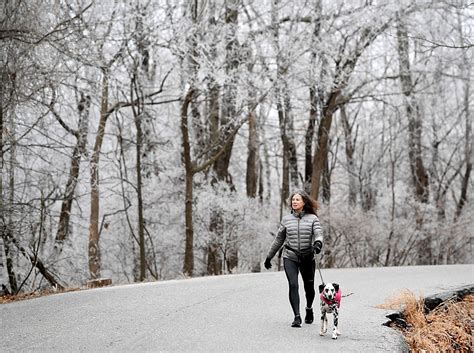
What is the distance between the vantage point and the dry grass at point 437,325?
786 cm

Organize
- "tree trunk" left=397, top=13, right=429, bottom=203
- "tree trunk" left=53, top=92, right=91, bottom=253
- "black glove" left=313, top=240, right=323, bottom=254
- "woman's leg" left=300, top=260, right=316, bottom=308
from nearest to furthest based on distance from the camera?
"black glove" left=313, top=240, right=323, bottom=254
"woman's leg" left=300, top=260, right=316, bottom=308
"tree trunk" left=53, top=92, right=91, bottom=253
"tree trunk" left=397, top=13, right=429, bottom=203

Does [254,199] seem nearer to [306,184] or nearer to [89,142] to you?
[306,184]

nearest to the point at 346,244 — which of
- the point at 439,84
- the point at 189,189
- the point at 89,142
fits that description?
the point at 189,189

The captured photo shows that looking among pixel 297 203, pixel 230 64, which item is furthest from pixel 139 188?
pixel 297 203

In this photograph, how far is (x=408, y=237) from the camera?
2472cm

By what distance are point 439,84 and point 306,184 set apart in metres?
9.60

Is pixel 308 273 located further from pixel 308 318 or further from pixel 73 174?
pixel 73 174

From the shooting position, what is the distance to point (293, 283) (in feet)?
26.0

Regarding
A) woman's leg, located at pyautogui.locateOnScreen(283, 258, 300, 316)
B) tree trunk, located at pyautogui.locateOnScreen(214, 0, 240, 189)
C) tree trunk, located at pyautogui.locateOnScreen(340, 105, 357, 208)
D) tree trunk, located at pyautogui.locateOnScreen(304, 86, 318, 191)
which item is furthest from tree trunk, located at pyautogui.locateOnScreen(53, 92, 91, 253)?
tree trunk, located at pyautogui.locateOnScreen(340, 105, 357, 208)

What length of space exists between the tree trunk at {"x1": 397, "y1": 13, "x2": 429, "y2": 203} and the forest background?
0.10 meters

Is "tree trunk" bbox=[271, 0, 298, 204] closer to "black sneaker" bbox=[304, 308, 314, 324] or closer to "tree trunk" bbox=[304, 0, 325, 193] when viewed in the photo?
"tree trunk" bbox=[304, 0, 325, 193]

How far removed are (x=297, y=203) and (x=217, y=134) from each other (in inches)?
568

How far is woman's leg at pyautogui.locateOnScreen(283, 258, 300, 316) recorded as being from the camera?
7.86 metres

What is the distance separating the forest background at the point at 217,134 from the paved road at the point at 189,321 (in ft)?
13.5
